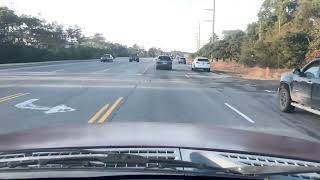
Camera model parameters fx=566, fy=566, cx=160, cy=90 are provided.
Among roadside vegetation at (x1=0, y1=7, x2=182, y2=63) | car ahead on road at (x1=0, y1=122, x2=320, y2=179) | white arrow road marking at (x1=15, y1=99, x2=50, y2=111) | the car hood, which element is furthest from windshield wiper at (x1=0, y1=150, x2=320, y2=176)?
roadside vegetation at (x1=0, y1=7, x2=182, y2=63)

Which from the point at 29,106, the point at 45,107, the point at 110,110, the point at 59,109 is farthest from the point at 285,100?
the point at 29,106

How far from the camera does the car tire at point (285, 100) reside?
16.9 meters

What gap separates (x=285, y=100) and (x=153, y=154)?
46.9ft

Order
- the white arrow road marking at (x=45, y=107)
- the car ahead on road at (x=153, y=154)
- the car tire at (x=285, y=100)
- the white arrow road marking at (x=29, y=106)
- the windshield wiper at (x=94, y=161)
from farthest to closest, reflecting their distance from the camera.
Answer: the car tire at (x=285, y=100), the white arrow road marking at (x=29, y=106), the white arrow road marking at (x=45, y=107), the windshield wiper at (x=94, y=161), the car ahead on road at (x=153, y=154)

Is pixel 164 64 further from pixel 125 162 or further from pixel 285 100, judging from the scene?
pixel 125 162

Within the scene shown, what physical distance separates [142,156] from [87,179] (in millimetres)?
679

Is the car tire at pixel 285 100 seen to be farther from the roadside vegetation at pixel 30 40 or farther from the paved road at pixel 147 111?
the roadside vegetation at pixel 30 40

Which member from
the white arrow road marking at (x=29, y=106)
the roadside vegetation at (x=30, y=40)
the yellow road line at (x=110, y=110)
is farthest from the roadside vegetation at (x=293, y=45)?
the roadside vegetation at (x=30, y=40)

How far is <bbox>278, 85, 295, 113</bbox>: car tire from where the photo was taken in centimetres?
1688

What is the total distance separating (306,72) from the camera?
15.8 metres

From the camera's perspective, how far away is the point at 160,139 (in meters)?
3.73

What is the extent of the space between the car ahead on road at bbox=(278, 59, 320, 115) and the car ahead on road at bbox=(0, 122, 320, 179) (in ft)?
35.5

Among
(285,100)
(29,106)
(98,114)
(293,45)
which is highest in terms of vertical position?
(293,45)

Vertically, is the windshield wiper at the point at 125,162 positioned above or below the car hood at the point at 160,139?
above
